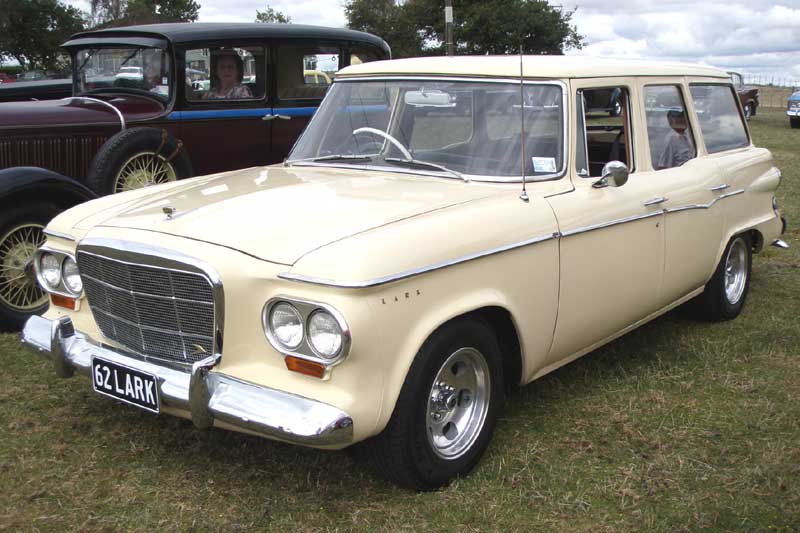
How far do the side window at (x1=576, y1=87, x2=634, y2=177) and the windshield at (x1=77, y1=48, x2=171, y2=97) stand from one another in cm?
404

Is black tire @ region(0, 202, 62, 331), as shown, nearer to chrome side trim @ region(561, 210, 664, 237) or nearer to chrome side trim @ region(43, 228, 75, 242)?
chrome side trim @ region(43, 228, 75, 242)

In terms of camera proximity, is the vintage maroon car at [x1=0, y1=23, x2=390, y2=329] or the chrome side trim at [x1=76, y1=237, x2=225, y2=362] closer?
the chrome side trim at [x1=76, y1=237, x2=225, y2=362]

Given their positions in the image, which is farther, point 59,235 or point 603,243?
point 603,243

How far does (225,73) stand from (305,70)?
845 mm

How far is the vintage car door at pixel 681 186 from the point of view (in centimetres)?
468

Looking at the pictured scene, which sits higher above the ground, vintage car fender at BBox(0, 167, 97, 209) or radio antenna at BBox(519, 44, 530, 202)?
radio antenna at BBox(519, 44, 530, 202)

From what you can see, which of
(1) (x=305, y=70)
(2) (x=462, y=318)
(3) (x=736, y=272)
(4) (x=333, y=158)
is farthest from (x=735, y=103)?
(1) (x=305, y=70)

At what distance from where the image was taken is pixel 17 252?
5.29 meters

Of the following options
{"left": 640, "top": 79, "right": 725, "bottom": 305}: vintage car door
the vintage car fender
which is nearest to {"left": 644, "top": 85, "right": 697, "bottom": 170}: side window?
{"left": 640, "top": 79, "right": 725, "bottom": 305}: vintage car door

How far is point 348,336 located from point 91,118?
4810 millimetres

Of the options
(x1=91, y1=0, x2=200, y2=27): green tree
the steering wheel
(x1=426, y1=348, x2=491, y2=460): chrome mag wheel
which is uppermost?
(x1=91, y1=0, x2=200, y2=27): green tree

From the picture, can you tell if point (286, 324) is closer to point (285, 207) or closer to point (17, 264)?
point (285, 207)

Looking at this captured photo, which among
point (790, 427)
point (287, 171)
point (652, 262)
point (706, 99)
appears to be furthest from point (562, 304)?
point (706, 99)

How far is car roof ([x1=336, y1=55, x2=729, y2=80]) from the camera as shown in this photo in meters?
4.16
